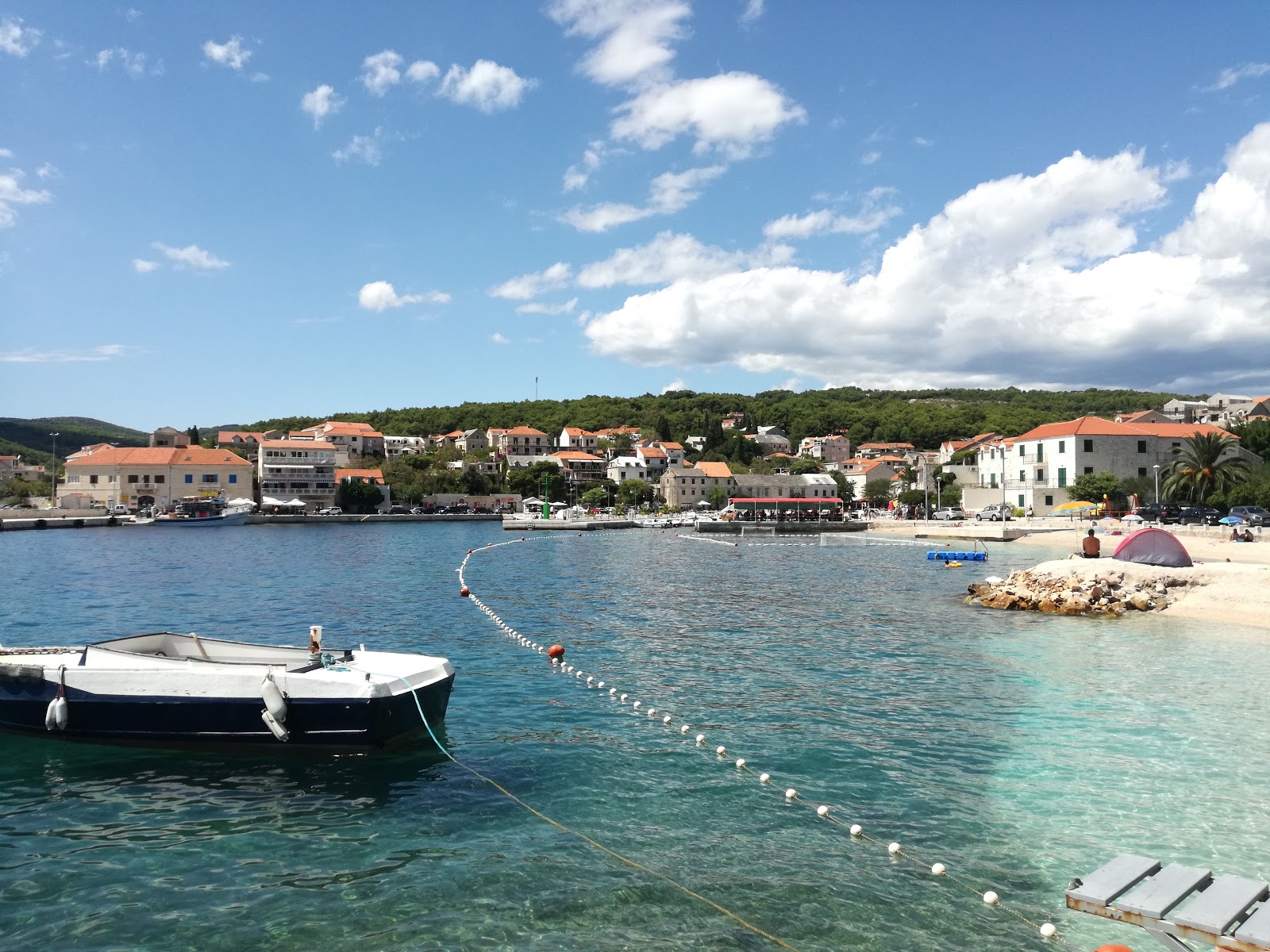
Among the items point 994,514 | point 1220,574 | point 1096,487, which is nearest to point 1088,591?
point 1220,574

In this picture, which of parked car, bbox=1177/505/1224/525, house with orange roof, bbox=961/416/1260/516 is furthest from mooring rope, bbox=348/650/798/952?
house with orange roof, bbox=961/416/1260/516

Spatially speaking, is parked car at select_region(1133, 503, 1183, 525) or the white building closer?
parked car at select_region(1133, 503, 1183, 525)

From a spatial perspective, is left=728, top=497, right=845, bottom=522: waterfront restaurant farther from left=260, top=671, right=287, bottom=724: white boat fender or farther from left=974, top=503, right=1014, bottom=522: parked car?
left=260, top=671, right=287, bottom=724: white boat fender

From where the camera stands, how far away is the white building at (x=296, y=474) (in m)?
118

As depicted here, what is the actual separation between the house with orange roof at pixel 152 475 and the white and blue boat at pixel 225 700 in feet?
361

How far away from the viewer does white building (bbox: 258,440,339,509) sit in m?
118

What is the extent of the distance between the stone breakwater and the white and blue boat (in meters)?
23.1

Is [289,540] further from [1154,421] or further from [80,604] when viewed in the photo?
[1154,421]

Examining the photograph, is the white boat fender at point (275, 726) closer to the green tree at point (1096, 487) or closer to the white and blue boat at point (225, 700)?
the white and blue boat at point (225, 700)

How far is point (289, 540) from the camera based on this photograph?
73312mm

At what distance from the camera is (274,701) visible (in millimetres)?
10758

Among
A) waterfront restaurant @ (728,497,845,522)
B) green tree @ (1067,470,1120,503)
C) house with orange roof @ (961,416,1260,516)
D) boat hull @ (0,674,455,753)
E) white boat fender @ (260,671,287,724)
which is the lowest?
waterfront restaurant @ (728,497,845,522)

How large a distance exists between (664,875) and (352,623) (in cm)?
1889

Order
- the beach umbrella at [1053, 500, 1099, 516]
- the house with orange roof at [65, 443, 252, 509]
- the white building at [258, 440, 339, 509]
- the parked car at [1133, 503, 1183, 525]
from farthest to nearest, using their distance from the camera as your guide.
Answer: the white building at [258, 440, 339, 509]
the house with orange roof at [65, 443, 252, 509]
the beach umbrella at [1053, 500, 1099, 516]
the parked car at [1133, 503, 1183, 525]
